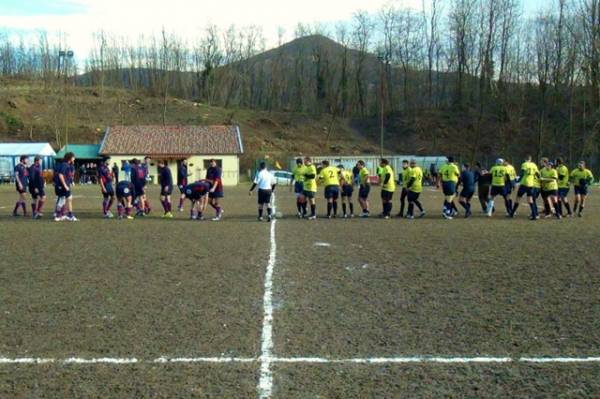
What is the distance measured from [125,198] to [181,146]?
130 ft

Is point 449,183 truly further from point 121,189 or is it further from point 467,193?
point 121,189

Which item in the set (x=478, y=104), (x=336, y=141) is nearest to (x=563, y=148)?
(x=478, y=104)

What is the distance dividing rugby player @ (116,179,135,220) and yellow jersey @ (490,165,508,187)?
10977mm

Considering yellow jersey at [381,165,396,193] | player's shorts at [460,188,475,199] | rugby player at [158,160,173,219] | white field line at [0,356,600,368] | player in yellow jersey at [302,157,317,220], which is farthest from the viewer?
player's shorts at [460,188,475,199]

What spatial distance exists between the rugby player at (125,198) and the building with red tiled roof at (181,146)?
33.6 metres

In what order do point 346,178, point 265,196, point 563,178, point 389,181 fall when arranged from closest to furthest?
point 265,196 < point 389,181 < point 563,178 < point 346,178

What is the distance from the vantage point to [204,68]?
90312 mm

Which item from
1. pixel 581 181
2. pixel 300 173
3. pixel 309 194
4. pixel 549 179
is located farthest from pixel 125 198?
pixel 581 181

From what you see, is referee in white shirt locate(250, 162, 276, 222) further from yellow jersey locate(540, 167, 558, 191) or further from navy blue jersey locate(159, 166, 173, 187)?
yellow jersey locate(540, 167, 558, 191)

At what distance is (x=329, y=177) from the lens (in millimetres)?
18031

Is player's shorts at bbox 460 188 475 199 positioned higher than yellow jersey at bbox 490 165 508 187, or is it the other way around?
yellow jersey at bbox 490 165 508 187

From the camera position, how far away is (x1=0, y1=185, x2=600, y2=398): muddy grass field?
4816 millimetres

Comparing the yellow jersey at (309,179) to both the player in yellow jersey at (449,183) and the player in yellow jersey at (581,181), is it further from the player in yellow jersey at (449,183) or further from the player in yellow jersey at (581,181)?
the player in yellow jersey at (581,181)

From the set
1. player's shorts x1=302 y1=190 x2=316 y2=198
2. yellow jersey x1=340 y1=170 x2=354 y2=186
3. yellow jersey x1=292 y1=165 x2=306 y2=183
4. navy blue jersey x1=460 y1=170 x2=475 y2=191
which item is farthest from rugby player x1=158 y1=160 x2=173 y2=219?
navy blue jersey x1=460 y1=170 x2=475 y2=191
